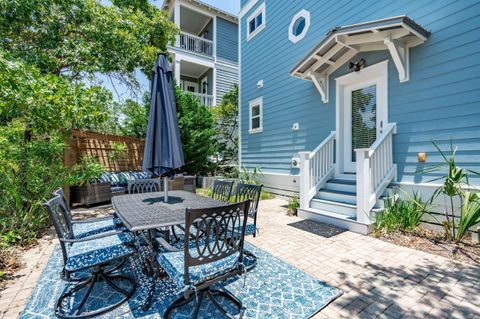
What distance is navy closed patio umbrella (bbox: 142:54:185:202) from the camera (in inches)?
120

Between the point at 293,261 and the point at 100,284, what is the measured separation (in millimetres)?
2325

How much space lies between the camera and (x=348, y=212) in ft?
15.5

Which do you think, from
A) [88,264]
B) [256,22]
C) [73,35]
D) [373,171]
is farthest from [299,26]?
[88,264]

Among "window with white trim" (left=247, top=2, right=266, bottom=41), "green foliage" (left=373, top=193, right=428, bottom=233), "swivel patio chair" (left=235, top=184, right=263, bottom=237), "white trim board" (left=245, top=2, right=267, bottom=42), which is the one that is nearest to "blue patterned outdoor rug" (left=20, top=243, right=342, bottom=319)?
"swivel patio chair" (left=235, top=184, right=263, bottom=237)

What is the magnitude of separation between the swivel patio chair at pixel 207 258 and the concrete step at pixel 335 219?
9.51 feet

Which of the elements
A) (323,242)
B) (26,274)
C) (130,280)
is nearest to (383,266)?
(323,242)

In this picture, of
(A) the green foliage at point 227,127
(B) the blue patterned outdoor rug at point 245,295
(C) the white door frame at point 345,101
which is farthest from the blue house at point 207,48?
(B) the blue patterned outdoor rug at point 245,295

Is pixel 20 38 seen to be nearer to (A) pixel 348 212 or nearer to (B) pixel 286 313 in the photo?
(B) pixel 286 313

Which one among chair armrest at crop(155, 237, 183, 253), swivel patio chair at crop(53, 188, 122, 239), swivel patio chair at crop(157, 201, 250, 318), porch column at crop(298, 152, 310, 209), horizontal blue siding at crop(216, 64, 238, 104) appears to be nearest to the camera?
swivel patio chair at crop(157, 201, 250, 318)

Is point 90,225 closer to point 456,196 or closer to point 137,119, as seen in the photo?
point 456,196

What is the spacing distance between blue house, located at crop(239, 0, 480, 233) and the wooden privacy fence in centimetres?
485

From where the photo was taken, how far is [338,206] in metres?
4.91

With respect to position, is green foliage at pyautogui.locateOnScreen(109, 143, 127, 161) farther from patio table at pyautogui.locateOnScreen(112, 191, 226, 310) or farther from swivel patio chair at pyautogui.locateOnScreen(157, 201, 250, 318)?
swivel patio chair at pyautogui.locateOnScreen(157, 201, 250, 318)

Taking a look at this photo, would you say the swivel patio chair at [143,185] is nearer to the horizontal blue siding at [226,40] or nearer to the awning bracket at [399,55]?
the awning bracket at [399,55]
